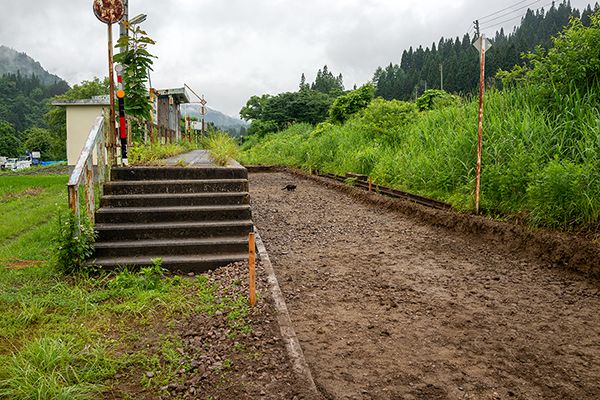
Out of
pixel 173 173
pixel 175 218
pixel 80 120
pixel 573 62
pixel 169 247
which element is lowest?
pixel 169 247

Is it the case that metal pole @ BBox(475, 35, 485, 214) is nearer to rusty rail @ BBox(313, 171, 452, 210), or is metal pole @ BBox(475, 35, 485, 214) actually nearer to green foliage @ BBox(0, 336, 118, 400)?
rusty rail @ BBox(313, 171, 452, 210)

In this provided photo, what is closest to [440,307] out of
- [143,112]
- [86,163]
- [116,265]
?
[116,265]

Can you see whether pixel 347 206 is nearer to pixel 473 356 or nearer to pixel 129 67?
pixel 129 67

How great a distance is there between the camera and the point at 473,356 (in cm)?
297

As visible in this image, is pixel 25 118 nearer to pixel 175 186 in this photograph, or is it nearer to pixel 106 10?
pixel 106 10

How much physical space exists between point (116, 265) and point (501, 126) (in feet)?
20.4

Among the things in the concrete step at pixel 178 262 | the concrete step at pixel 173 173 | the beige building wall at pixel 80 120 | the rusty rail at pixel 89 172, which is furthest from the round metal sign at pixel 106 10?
the beige building wall at pixel 80 120

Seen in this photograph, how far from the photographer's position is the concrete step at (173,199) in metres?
5.43

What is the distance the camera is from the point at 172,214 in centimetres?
534

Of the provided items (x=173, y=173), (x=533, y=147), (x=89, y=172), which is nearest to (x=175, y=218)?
(x=173, y=173)

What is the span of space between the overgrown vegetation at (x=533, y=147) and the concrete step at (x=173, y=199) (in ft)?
12.3

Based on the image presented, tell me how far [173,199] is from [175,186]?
0.79 ft

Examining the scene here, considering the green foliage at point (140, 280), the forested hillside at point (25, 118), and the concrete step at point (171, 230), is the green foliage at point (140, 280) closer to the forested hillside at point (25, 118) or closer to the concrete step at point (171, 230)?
the concrete step at point (171, 230)

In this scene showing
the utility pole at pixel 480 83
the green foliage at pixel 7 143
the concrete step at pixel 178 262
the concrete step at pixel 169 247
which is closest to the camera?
the concrete step at pixel 178 262
